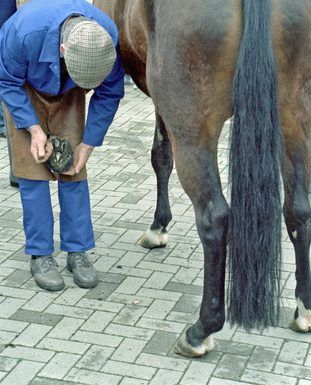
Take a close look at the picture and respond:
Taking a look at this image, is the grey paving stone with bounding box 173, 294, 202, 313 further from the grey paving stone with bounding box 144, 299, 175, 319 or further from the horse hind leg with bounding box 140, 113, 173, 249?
the horse hind leg with bounding box 140, 113, 173, 249

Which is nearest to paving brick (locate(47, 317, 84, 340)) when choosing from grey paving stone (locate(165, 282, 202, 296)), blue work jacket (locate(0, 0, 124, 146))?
grey paving stone (locate(165, 282, 202, 296))

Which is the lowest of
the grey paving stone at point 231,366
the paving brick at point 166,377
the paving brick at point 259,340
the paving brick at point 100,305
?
the paving brick at point 100,305

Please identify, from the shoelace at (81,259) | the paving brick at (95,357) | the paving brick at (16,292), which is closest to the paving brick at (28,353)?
the paving brick at (95,357)

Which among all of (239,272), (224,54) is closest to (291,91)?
(224,54)

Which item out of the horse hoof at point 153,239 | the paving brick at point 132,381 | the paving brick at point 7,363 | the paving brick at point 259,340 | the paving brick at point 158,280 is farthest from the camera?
the horse hoof at point 153,239

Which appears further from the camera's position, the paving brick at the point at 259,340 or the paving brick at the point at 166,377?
the paving brick at the point at 259,340

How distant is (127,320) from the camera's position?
4.46 m

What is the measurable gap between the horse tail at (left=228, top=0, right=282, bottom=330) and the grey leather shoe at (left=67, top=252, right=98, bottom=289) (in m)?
1.10

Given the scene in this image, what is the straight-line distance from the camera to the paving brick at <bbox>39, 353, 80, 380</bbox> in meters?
3.90

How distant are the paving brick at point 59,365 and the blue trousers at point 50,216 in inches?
40.6

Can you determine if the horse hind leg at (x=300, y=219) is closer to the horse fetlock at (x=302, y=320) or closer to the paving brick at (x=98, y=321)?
the horse fetlock at (x=302, y=320)

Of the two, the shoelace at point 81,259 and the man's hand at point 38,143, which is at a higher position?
the man's hand at point 38,143

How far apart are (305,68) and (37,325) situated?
1.89 meters

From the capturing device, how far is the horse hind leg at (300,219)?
3984 mm
